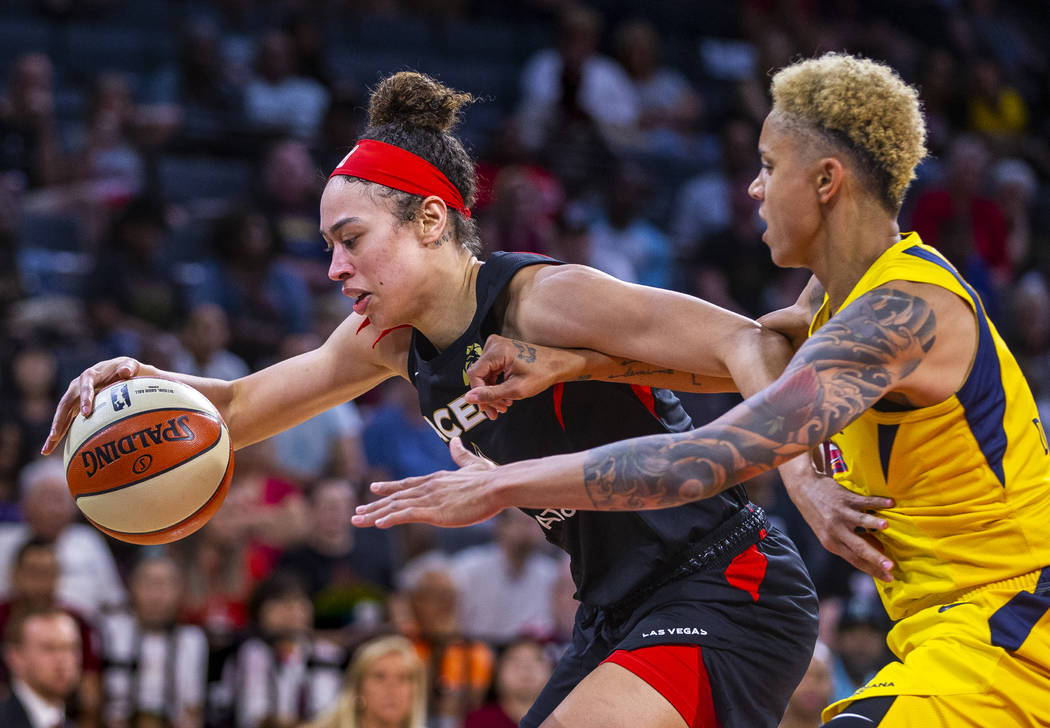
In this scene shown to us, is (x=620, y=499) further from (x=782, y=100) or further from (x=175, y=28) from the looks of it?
(x=175, y=28)

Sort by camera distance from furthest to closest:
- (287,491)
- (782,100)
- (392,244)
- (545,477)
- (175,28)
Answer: (175,28) < (287,491) < (392,244) < (782,100) < (545,477)

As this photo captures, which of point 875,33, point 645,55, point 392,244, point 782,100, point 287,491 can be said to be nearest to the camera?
point 782,100

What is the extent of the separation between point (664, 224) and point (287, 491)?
15.7ft

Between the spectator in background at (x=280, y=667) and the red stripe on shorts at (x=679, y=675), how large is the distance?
3384 mm

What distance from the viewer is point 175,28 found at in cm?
1038

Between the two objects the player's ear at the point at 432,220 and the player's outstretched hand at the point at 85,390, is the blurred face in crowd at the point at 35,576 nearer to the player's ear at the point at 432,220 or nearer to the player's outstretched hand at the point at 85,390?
the player's outstretched hand at the point at 85,390

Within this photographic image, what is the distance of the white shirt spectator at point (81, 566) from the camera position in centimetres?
651

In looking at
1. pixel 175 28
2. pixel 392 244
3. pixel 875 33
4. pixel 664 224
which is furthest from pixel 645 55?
pixel 392 244

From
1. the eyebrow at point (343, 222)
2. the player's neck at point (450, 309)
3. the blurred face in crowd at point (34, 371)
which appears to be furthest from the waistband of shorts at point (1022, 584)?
the blurred face in crowd at point (34, 371)

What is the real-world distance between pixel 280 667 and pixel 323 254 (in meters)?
3.58

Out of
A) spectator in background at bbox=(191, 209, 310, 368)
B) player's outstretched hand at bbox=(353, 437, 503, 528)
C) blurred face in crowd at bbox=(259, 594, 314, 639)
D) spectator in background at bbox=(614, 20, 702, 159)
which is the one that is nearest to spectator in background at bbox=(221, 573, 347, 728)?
blurred face in crowd at bbox=(259, 594, 314, 639)

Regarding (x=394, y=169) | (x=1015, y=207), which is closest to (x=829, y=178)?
(x=394, y=169)

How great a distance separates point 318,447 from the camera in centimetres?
784

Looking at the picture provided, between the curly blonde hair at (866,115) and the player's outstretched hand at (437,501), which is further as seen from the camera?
the curly blonde hair at (866,115)
